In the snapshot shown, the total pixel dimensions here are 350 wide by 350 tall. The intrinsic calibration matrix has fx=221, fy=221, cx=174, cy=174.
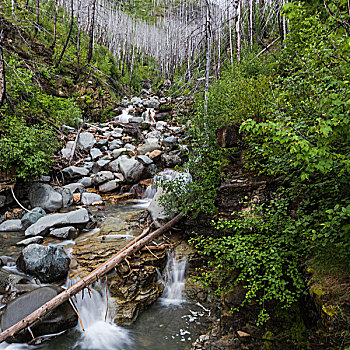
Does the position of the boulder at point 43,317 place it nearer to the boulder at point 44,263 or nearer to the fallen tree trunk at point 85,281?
the fallen tree trunk at point 85,281

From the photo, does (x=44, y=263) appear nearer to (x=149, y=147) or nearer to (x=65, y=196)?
(x=65, y=196)

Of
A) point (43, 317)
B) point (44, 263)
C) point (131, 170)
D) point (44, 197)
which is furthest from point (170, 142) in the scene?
point (43, 317)

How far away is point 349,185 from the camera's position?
2.78 metres

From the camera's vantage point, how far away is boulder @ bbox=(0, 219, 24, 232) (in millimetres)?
6922

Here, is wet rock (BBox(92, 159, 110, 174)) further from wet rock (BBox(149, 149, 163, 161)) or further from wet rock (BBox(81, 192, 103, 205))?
wet rock (BBox(149, 149, 163, 161))

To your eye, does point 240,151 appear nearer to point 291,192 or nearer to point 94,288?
point 291,192

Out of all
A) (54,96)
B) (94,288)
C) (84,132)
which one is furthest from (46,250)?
(54,96)

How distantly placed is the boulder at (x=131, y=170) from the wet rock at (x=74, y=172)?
1.84 m

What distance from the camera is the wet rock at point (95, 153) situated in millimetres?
12390

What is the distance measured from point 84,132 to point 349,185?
14.1m

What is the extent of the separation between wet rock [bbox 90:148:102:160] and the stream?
870 cm

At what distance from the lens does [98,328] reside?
4.12 metres

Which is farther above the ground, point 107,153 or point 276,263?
point 276,263

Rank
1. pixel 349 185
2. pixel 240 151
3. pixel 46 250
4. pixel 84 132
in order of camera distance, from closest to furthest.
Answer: pixel 349 185, pixel 46 250, pixel 240 151, pixel 84 132
